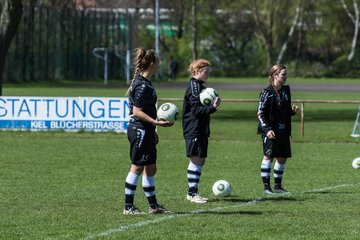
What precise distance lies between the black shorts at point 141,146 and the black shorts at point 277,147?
3.00 metres

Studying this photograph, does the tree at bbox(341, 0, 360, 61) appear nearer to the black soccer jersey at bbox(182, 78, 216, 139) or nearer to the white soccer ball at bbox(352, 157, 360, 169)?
the white soccer ball at bbox(352, 157, 360, 169)

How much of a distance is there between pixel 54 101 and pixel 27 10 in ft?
122

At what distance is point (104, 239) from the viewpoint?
1049 cm

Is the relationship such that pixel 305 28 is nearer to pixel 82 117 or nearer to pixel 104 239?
pixel 82 117

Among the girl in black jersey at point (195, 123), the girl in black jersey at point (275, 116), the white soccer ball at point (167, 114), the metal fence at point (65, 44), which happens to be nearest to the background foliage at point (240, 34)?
the metal fence at point (65, 44)

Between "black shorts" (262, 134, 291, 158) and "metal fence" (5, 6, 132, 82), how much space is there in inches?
1968

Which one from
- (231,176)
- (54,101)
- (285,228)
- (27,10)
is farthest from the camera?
(27,10)

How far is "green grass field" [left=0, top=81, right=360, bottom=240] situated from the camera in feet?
36.8

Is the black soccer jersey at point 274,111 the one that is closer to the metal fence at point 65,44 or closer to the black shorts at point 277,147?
the black shorts at point 277,147

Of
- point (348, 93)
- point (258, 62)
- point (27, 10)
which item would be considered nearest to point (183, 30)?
point (258, 62)

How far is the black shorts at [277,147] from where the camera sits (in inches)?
582

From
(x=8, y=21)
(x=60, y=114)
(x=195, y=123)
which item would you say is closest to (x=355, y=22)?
(x=8, y=21)

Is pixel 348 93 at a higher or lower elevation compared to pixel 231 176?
lower

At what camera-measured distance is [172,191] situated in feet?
50.0
